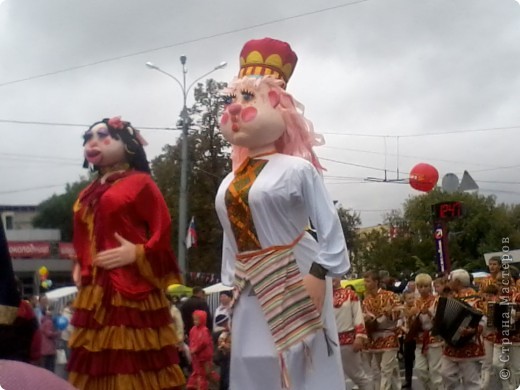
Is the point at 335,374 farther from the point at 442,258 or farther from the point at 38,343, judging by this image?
the point at 442,258

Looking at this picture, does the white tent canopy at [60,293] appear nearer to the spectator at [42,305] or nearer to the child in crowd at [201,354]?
the spectator at [42,305]

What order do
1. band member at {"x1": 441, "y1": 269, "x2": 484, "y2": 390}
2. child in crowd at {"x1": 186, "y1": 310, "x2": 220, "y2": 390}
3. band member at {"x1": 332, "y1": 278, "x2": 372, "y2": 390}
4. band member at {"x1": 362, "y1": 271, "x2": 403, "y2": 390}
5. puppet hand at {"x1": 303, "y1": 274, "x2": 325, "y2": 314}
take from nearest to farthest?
puppet hand at {"x1": 303, "y1": 274, "x2": 325, "y2": 314} → child in crowd at {"x1": 186, "y1": 310, "x2": 220, "y2": 390} → band member at {"x1": 441, "y1": 269, "x2": 484, "y2": 390} → band member at {"x1": 332, "y1": 278, "x2": 372, "y2": 390} → band member at {"x1": 362, "y1": 271, "x2": 403, "y2": 390}

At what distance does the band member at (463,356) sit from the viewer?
661 centimetres

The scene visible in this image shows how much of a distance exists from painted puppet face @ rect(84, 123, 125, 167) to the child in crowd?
173 cm

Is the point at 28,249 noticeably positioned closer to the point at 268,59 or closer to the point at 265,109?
the point at 265,109

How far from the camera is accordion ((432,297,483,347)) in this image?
20.2 ft

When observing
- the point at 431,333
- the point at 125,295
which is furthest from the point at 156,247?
the point at 431,333

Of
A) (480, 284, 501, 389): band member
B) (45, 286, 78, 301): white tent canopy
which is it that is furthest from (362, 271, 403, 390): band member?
(45, 286, 78, 301): white tent canopy

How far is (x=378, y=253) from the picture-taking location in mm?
11148

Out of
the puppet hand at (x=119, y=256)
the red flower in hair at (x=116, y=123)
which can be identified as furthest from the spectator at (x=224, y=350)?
the red flower in hair at (x=116, y=123)

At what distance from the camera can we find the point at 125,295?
3947 millimetres

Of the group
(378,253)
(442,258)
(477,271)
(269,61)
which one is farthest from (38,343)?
(378,253)

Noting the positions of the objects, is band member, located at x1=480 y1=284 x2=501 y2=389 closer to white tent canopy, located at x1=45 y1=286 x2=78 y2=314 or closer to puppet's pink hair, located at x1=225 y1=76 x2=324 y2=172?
puppet's pink hair, located at x1=225 y1=76 x2=324 y2=172

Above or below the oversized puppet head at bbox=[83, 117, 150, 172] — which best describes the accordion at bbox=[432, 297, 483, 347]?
below
